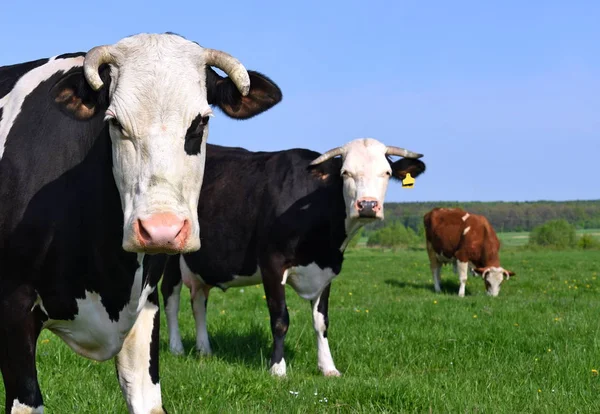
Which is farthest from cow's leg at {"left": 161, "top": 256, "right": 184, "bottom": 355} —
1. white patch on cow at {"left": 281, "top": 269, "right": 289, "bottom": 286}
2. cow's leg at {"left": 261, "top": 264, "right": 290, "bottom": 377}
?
white patch on cow at {"left": 281, "top": 269, "right": 289, "bottom": 286}

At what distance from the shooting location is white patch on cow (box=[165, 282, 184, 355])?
8.40 m

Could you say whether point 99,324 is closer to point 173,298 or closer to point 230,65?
point 230,65

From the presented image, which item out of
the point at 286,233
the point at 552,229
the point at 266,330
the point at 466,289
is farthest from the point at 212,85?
the point at 552,229

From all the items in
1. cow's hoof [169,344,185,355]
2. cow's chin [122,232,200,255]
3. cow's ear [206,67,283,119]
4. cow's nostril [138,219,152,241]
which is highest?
cow's ear [206,67,283,119]

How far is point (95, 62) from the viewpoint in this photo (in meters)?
3.21

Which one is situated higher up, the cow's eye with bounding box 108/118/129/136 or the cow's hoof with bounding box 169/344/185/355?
the cow's eye with bounding box 108/118/129/136

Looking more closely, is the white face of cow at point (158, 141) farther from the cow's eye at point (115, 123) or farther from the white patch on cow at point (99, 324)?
the white patch on cow at point (99, 324)

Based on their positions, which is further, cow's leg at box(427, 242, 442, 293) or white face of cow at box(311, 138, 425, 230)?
cow's leg at box(427, 242, 442, 293)

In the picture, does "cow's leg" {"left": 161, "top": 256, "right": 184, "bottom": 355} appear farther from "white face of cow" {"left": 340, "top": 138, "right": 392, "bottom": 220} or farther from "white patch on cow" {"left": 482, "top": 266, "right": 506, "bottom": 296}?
"white patch on cow" {"left": 482, "top": 266, "right": 506, "bottom": 296}

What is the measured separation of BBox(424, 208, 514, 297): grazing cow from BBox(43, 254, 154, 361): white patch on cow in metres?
14.1

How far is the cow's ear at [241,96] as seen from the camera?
3.45m

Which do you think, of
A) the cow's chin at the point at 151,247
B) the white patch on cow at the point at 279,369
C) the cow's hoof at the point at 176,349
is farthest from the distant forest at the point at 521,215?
the cow's chin at the point at 151,247

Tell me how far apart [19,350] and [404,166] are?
18.8ft

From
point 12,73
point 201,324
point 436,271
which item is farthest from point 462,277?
point 12,73
